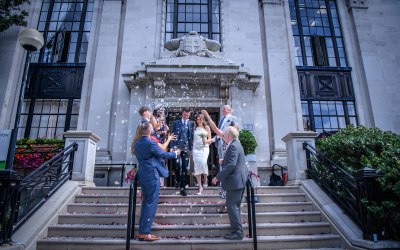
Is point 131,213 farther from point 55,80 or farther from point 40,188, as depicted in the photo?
point 55,80

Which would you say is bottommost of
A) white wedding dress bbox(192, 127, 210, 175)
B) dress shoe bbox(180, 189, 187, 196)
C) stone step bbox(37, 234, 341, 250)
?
stone step bbox(37, 234, 341, 250)

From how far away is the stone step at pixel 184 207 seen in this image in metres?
5.87

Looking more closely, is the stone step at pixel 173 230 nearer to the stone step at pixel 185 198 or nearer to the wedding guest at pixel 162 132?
the stone step at pixel 185 198

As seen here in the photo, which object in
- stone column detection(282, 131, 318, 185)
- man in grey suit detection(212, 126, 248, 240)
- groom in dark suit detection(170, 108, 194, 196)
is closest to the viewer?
man in grey suit detection(212, 126, 248, 240)

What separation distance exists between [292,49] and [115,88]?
8705 millimetres

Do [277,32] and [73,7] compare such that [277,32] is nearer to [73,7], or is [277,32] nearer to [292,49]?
[292,49]

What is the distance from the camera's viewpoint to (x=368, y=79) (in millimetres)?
12633

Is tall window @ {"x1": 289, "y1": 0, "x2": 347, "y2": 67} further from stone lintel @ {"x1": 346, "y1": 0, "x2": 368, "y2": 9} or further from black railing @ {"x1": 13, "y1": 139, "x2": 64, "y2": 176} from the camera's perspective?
black railing @ {"x1": 13, "y1": 139, "x2": 64, "y2": 176}

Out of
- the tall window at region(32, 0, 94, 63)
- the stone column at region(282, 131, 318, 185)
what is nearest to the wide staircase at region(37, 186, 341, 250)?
the stone column at region(282, 131, 318, 185)

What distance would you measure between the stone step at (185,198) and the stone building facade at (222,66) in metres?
3.98

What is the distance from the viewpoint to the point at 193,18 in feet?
45.2

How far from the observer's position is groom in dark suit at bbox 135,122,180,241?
457 centimetres

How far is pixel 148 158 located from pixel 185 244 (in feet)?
5.46

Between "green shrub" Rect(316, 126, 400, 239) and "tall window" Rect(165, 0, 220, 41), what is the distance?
8.28 meters
